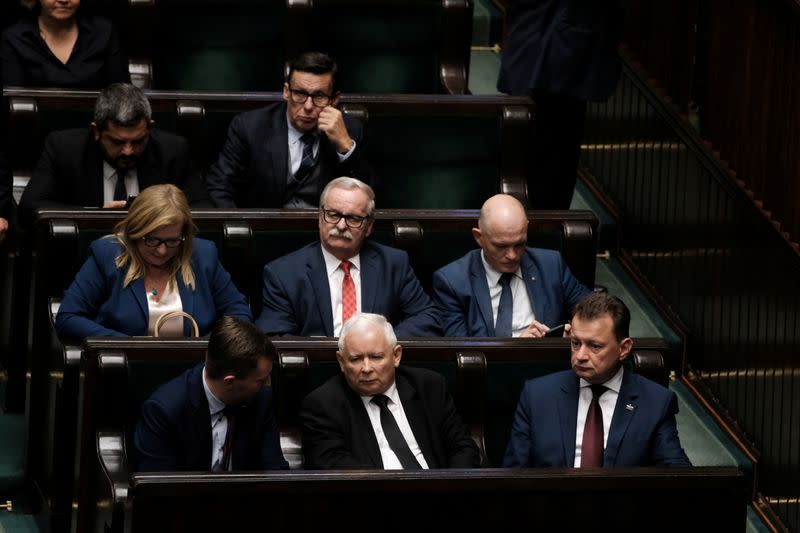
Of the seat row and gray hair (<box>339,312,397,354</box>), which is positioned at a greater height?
the seat row

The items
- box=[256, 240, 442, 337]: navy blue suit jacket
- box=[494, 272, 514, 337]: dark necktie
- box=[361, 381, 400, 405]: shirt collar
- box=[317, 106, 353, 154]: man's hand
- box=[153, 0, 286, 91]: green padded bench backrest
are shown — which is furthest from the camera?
box=[153, 0, 286, 91]: green padded bench backrest

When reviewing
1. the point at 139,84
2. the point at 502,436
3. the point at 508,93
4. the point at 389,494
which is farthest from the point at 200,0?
the point at 389,494

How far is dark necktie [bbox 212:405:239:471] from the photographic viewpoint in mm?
3168

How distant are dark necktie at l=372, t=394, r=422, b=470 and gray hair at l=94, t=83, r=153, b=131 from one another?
92 cm

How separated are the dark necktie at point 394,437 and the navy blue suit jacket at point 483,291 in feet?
1.70

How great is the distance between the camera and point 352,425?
10.9 ft

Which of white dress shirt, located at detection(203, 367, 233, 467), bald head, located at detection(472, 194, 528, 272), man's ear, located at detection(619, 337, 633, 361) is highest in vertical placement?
bald head, located at detection(472, 194, 528, 272)

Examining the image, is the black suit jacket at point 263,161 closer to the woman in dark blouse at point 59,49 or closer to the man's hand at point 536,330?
the woman in dark blouse at point 59,49

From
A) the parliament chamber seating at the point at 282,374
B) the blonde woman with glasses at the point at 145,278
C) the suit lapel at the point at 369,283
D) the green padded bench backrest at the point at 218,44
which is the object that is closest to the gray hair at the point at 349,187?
the suit lapel at the point at 369,283

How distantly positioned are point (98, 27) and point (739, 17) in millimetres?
1540

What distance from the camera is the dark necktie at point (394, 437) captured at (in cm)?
333

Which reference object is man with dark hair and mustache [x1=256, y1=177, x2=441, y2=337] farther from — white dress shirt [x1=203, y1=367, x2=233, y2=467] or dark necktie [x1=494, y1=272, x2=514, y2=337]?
white dress shirt [x1=203, y1=367, x2=233, y2=467]

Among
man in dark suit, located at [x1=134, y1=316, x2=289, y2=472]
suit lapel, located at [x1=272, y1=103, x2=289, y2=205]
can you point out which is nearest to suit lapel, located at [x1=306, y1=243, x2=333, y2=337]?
Result: suit lapel, located at [x1=272, y1=103, x2=289, y2=205]

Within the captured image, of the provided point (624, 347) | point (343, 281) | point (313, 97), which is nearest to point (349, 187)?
point (343, 281)
